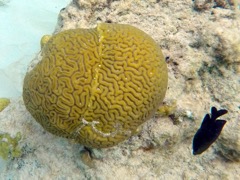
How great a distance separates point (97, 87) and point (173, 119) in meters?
1.27

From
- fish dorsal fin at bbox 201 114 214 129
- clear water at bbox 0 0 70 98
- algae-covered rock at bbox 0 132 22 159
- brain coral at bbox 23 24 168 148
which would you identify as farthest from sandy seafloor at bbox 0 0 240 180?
clear water at bbox 0 0 70 98

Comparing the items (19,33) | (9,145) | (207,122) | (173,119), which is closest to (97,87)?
(173,119)

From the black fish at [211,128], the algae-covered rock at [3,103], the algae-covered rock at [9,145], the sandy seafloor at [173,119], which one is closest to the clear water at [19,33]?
the algae-covered rock at [3,103]

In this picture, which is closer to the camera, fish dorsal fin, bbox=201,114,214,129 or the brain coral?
the brain coral

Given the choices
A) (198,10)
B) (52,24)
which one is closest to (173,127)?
(198,10)

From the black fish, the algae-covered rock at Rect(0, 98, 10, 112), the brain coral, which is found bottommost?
the algae-covered rock at Rect(0, 98, 10, 112)

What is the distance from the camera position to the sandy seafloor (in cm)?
351

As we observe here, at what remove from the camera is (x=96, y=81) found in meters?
2.95

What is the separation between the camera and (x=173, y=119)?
3533 millimetres

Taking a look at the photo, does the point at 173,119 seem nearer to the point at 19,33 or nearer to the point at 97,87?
the point at 97,87

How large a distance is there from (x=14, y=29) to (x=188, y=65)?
4.65 meters

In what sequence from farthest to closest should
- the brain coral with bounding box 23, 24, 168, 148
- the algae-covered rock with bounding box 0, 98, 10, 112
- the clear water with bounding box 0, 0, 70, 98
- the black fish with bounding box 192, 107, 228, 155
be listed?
the clear water with bounding box 0, 0, 70, 98 < the algae-covered rock with bounding box 0, 98, 10, 112 < the black fish with bounding box 192, 107, 228, 155 < the brain coral with bounding box 23, 24, 168, 148

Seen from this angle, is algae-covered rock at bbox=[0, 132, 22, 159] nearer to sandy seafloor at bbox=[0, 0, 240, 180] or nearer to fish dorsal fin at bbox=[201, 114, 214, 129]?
sandy seafloor at bbox=[0, 0, 240, 180]

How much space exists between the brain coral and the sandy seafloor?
561 millimetres
